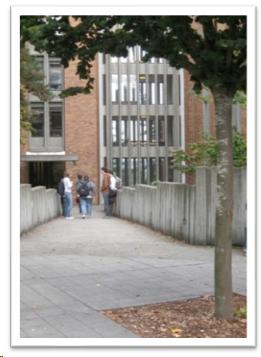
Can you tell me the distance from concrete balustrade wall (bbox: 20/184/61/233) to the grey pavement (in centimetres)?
91

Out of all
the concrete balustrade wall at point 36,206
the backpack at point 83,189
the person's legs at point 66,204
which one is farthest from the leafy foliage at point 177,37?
the person's legs at point 66,204

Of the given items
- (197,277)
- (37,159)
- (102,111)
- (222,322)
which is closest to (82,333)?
(222,322)

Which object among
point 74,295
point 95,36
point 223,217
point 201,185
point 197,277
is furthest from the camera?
point 201,185

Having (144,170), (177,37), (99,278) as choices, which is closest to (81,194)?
(99,278)

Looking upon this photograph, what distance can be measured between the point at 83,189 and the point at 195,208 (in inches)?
316

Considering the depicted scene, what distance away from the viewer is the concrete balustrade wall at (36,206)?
13.4 meters

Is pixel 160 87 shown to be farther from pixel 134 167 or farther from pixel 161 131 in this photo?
pixel 134 167

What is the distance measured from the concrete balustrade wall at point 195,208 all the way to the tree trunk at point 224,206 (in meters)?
4.81

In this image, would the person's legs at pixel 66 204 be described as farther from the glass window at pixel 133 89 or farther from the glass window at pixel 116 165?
the glass window at pixel 133 89

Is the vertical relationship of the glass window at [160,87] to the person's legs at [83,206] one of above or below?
above

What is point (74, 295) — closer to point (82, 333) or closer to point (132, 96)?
point (82, 333)

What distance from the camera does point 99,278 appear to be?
8.02 meters

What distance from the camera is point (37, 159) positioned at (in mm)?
32906

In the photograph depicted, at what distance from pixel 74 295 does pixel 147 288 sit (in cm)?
95
